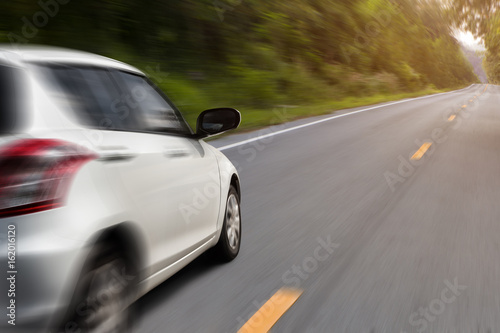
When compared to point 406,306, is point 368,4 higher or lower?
lower

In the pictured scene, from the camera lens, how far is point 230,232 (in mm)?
5145

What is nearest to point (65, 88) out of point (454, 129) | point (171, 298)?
point (171, 298)

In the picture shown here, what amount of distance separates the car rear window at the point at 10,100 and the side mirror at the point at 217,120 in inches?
72.5

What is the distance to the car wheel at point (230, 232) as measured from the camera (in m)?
4.96

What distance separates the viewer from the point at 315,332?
367cm

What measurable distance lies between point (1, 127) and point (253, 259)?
2.86 m

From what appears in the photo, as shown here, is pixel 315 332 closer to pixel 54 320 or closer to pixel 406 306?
pixel 406 306

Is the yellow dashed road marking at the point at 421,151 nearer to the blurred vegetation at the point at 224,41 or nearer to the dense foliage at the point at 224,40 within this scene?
the blurred vegetation at the point at 224,41

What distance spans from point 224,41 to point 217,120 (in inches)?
728

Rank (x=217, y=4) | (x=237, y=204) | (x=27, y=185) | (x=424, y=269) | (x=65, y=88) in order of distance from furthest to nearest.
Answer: (x=217, y=4) → (x=237, y=204) → (x=424, y=269) → (x=65, y=88) → (x=27, y=185)

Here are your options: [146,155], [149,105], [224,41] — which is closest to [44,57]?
[146,155]

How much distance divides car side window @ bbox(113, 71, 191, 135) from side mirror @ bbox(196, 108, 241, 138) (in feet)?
0.53

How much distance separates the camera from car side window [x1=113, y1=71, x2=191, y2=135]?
12.7 feet

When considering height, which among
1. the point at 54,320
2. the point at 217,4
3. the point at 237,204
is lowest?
the point at 217,4
